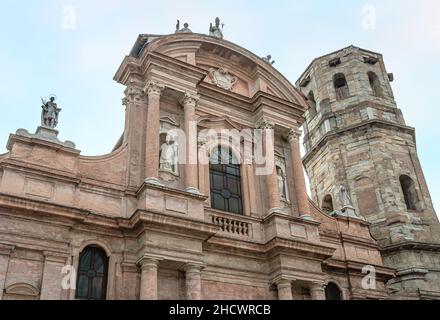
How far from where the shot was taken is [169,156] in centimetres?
1396

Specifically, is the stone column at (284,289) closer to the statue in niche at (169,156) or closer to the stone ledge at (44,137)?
the statue in niche at (169,156)

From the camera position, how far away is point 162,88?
14461 millimetres

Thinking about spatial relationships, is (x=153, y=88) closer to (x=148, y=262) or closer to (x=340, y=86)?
(x=148, y=262)

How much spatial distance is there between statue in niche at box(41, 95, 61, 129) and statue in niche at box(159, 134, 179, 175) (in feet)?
9.68

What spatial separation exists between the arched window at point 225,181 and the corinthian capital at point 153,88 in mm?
2518

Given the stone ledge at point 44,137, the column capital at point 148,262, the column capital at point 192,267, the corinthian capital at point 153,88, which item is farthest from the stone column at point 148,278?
the corinthian capital at point 153,88

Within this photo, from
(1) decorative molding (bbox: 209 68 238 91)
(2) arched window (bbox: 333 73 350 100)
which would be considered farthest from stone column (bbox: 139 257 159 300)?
(2) arched window (bbox: 333 73 350 100)

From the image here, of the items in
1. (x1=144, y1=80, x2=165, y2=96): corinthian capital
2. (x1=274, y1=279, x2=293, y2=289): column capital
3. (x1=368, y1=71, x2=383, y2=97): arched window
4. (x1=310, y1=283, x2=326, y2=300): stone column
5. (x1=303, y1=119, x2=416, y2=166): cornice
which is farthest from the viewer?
(x1=368, y1=71, x2=383, y2=97): arched window

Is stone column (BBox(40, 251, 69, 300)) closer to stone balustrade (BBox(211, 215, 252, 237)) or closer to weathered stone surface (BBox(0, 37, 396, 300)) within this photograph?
weathered stone surface (BBox(0, 37, 396, 300))

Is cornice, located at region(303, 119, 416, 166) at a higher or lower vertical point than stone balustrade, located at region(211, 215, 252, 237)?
higher

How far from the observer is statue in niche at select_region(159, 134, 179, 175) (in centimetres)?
1375

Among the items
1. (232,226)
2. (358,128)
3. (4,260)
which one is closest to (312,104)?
(358,128)

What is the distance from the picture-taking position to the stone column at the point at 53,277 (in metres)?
10.4
